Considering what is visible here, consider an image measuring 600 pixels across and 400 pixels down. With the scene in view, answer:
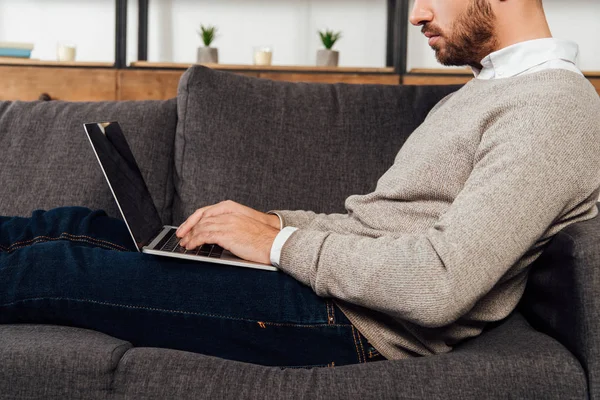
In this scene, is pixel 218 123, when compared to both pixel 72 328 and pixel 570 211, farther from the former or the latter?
pixel 570 211

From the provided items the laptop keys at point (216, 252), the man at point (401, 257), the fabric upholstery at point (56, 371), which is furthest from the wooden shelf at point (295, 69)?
the fabric upholstery at point (56, 371)

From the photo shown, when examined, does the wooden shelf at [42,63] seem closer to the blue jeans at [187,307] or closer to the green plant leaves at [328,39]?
the green plant leaves at [328,39]

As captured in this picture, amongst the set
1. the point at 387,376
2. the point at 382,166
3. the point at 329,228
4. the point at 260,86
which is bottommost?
the point at 387,376

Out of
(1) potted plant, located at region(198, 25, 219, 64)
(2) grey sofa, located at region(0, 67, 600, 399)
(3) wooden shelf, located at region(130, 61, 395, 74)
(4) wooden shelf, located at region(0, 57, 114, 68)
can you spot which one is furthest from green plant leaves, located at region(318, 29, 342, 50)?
(2) grey sofa, located at region(0, 67, 600, 399)

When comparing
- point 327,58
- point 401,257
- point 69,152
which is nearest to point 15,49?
point 327,58

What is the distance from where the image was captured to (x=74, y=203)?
1654 millimetres

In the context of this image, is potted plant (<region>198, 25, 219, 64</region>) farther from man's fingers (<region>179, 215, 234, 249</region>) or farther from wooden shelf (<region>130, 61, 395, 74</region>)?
man's fingers (<region>179, 215, 234, 249</region>)

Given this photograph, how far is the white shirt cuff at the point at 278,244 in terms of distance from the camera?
1.12 meters

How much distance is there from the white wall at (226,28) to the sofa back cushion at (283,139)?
73.3 inches

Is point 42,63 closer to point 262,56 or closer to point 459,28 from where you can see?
point 262,56

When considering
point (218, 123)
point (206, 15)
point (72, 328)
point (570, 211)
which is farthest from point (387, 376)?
point (206, 15)

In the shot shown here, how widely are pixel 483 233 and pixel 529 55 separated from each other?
47 cm

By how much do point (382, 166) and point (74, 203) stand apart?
0.77m

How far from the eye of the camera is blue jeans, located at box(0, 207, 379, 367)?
1091 mm
